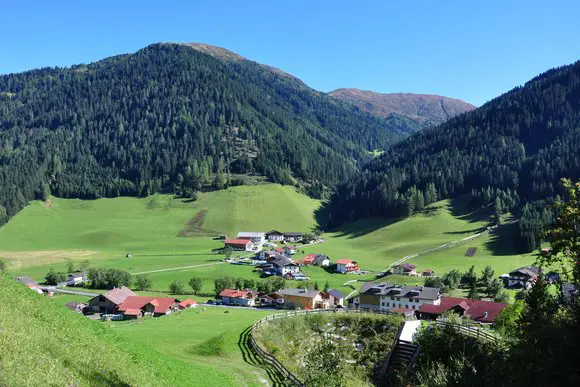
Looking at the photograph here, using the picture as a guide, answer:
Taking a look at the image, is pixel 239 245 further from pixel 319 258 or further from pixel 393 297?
pixel 393 297

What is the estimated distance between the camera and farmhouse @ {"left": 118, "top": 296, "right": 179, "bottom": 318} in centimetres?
7269

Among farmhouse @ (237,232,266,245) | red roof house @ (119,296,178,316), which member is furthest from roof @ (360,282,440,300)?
farmhouse @ (237,232,266,245)

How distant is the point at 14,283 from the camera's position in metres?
25.6

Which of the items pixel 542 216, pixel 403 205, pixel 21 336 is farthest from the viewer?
pixel 403 205

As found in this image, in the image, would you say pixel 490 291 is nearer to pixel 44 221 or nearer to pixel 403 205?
pixel 403 205

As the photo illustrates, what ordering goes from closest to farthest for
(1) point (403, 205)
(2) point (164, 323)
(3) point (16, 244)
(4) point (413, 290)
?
(2) point (164, 323), (4) point (413, 290), (3) point (16, 244), (1) point (403, 205)

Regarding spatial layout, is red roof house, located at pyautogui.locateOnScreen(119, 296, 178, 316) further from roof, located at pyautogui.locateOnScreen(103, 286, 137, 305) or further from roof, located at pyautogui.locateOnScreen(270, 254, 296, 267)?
roof, located at pyautogui.locateOnScreen(270, 254, 296, 267)

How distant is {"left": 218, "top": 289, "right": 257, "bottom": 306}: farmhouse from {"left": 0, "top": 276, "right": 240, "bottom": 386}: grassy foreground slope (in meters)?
53.7

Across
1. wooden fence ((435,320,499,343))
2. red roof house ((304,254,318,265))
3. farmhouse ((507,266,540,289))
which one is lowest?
farmhouse ((507,266,540,289))

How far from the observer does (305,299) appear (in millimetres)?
79438

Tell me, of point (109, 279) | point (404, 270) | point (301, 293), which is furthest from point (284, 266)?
point (109, 279)

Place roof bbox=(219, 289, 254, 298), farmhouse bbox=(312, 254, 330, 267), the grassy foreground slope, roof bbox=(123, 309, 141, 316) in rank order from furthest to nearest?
farmhouse bbox=(312, 254, 330, 267) → roof bbox=(219, 289, 254, 298) → roof bbox=(123, 309, 141, 316) → the grassy foreground slope

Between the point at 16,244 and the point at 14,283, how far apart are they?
160625mm

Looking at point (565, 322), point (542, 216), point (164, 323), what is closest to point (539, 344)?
point (565, 322)
